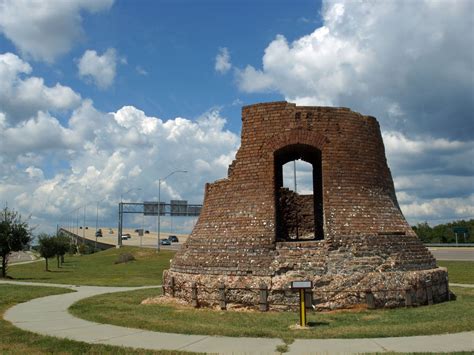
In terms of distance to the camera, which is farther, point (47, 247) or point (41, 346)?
point (47, 247)

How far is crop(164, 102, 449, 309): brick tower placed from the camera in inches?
457

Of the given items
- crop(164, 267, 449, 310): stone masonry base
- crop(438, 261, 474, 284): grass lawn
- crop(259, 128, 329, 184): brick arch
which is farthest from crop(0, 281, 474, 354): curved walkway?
crop(438, 261, 474, 284): grass lawn

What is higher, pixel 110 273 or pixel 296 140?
pixel 296 140

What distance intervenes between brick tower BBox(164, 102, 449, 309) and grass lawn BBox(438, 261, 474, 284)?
26.4 ft

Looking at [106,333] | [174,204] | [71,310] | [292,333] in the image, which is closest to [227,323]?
[292,333]

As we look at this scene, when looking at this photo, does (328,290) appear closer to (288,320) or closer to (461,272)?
(288,320)

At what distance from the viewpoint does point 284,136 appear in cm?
1311

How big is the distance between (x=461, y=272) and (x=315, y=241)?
14975 millimetres

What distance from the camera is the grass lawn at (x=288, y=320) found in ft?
29.1

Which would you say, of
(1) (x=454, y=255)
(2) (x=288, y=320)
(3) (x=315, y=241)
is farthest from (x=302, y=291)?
(1) (x=454, y=255)

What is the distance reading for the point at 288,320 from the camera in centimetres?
1023

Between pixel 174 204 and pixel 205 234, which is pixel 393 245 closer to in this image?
pixel 205 234

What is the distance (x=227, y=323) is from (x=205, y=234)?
3652 mm

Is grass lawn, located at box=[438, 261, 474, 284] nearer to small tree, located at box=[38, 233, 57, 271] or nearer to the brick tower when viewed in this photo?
the brick tower
